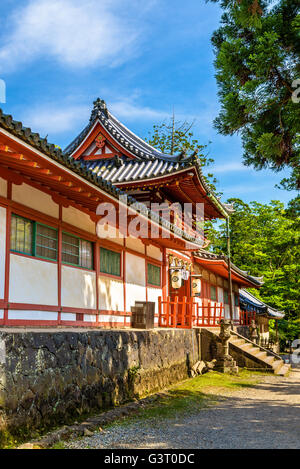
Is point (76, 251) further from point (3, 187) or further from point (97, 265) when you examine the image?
point (3, 187)

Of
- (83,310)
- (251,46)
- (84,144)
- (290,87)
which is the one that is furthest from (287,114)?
(84,144)

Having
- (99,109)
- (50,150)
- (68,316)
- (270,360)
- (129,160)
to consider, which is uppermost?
(99,109)

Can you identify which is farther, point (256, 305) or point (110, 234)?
point (256, 305)

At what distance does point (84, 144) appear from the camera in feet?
63.4

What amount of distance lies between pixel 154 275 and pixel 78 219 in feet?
19.8

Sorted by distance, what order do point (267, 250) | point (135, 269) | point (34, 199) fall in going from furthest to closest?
point (267, 250) → point (135, 269) → point (34, 199)

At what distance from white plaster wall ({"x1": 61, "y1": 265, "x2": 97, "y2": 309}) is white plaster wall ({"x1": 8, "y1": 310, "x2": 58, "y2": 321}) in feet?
1.73

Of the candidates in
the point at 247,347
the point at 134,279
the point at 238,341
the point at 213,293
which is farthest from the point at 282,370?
the point at 134,279

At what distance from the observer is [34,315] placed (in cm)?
902

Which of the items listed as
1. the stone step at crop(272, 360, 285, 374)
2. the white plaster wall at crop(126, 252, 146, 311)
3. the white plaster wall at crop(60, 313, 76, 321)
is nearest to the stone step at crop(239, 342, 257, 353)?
the stone step at crop(272, 360, 285, 374)

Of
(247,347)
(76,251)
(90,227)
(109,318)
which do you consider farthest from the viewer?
(247,347)

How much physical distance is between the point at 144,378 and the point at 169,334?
240cm

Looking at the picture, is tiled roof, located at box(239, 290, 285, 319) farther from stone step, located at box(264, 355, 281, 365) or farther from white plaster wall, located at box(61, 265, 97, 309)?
white plaster wall, located at box(61, 265, 97, 309)

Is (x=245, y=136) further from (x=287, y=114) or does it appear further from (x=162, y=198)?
(x=162, y=198)
